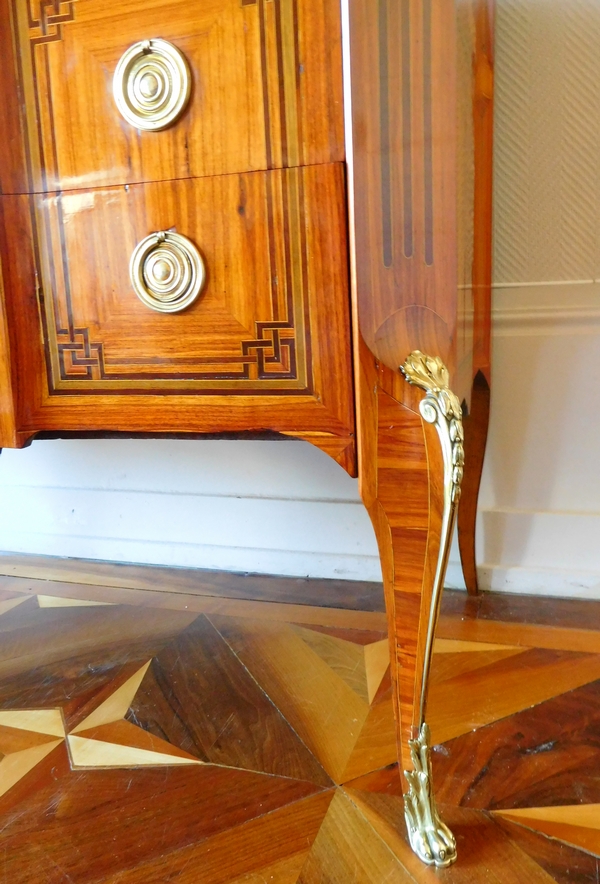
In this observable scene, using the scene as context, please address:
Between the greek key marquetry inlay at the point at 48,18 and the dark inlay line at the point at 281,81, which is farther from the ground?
the greek key marquetry inlay at the point at 48,18

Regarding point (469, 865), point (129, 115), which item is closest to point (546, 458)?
point (469, 865)

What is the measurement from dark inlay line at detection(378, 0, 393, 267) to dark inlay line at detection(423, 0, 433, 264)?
0.02m

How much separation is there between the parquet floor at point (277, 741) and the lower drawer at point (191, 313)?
28 centimetres

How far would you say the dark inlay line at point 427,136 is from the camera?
380 millimetres

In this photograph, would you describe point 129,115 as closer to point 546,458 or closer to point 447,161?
point 447,161

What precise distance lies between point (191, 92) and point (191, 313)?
0.14 meters

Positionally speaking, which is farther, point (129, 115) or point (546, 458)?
point (546, 458)

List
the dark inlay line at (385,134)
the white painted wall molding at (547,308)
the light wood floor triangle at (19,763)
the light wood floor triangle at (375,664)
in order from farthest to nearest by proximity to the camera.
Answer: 1. the white painted wall molding at (547,308)
2. the light wood floor triangle at (375,664)
3. the light wood floor triangle at (19,763)
4. the dark inlay line at (385,134)

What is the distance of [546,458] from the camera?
0.78 metres

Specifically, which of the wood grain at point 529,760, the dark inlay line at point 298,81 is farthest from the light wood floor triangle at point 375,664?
the dark inlay line at point 298,81

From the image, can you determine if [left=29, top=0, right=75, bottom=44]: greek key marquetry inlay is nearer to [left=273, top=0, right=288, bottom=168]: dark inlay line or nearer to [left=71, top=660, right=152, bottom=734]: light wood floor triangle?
[left=273, top=0, right=288, bottom=168]: dark inlay line

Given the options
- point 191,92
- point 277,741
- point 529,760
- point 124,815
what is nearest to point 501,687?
point 529,760

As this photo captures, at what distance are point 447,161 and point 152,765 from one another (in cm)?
50

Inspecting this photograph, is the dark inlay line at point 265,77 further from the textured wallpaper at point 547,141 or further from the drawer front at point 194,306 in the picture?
the textured wallpaper at point 547,141
